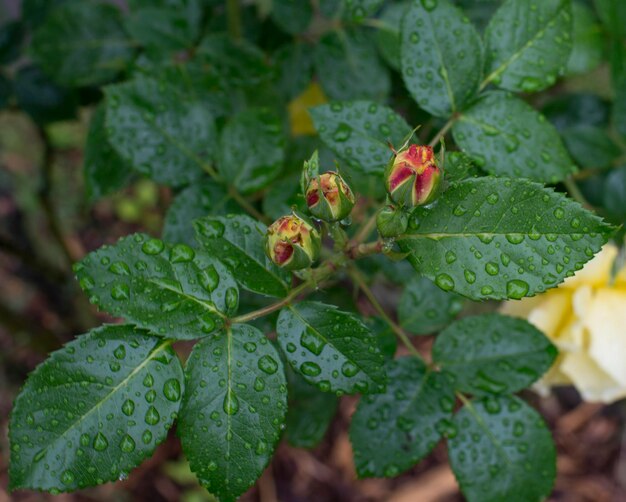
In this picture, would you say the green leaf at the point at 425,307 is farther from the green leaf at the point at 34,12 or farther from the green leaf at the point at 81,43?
the green leaf at the point at 34,12

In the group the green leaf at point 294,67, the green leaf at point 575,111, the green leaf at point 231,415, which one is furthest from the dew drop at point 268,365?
the green leaf at point 575,111

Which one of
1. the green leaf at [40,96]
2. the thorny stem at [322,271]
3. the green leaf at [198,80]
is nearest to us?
the thorny stem at [322,271]

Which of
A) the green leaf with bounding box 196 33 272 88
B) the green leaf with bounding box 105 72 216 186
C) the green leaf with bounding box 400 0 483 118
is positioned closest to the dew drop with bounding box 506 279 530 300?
the green leaf with bounding box 400 0 483 118

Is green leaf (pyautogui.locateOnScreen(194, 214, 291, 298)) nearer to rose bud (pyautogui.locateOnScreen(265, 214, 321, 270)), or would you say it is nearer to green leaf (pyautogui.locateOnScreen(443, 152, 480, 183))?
rose bud (pyautogui.locateOnScreen(265, 214, 321, 270))

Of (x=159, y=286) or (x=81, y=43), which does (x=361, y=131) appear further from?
(x=81, y=43)

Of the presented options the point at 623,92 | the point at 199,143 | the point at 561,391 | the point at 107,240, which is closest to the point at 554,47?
the point at 623,92

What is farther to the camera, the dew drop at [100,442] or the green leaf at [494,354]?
the green leaf at [494,354]

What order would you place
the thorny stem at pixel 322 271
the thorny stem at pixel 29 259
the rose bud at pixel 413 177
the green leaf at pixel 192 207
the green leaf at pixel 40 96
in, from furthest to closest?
the thorny stem at pixel 29 259 < the green leaf at pixel 40 96 < the green leaf at pixel 192 207 < the thorny stem at pixel 322 271 < the rose bud at pixel 413 177
